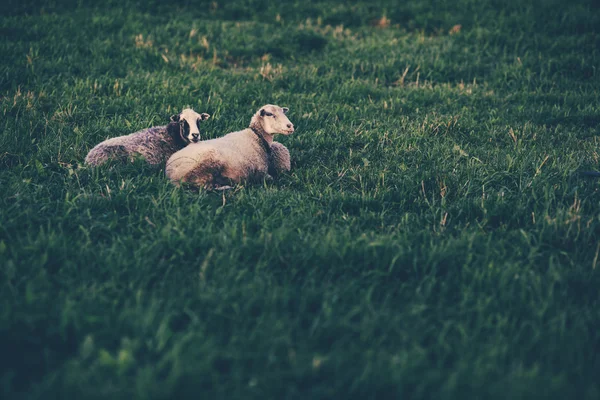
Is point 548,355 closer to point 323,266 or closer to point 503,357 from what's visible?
point 503,357

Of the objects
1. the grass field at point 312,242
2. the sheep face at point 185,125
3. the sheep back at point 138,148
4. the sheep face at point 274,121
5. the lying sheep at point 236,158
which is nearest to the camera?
the grass field at point 312,242

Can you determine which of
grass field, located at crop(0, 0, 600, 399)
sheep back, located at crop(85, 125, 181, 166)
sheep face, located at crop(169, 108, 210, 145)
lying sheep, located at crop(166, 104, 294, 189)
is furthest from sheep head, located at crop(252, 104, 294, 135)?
sheep back, located at crop(85, 125, 181, 166)

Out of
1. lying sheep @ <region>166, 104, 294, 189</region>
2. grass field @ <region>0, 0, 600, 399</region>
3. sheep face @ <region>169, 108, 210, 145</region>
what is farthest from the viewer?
sheep face @ <region>169, 108, 210, 145</region>

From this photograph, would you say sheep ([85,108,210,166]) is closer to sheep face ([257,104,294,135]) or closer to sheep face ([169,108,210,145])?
sheep face ([169,108,210,145])

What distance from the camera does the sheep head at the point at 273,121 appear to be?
4.88 metres

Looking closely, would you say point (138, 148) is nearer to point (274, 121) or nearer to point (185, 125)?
point (185, 125)

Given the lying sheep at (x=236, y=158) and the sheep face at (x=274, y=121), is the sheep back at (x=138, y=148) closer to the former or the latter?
the lying sheep at (x=236, y=158)

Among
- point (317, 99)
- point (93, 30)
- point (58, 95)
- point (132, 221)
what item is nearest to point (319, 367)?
point (132, 221)

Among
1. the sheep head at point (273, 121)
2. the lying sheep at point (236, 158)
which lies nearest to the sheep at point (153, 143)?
the lying sheep at point (236, 158)

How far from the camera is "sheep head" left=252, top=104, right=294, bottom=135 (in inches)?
192

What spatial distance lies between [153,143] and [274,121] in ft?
4.27

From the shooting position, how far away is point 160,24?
9.86 m

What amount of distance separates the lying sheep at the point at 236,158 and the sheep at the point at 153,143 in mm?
489

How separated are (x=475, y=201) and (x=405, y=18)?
8.16 metres
